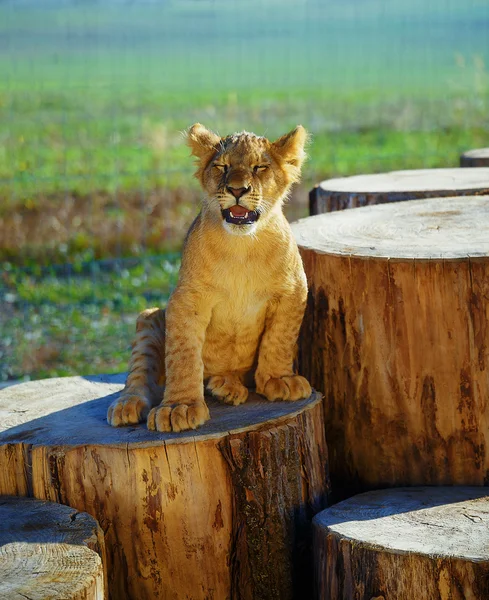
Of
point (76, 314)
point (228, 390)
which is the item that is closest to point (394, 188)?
point (228, 390)

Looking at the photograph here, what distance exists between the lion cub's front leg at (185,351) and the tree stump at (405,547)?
0.72 meters

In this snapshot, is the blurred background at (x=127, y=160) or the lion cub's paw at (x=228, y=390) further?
the blurred background at (x=127, y=160)

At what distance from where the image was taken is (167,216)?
10461 mm

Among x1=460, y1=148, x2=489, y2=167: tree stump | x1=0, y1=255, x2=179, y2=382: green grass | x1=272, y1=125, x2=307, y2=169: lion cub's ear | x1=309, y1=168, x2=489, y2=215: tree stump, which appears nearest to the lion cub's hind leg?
x1=272, y1=125, x2=307, y2=169: lion cub's ear

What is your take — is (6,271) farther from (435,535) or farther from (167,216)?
(435,535)

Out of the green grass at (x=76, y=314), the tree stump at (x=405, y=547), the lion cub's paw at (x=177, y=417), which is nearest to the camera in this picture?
the tree stump at (x=405, y=547)

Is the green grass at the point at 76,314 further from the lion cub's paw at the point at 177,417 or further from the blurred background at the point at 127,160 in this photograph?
the lion cub's paw at the point at 177,417

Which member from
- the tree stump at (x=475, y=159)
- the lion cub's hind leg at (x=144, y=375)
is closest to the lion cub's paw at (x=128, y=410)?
the lion cub's hind leg at (x=144, y=375)

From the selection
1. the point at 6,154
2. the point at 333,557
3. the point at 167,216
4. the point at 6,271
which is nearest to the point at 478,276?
the point at 333,557

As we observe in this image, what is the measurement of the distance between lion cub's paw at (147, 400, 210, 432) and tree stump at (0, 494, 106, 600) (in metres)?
0.47

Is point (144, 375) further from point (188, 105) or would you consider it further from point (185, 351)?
point (188, 105)

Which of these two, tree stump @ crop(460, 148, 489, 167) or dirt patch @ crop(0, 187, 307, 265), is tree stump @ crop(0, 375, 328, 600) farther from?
dirt patch @ crop(0, 187, 307, 265)

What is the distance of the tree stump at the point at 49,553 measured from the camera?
297cm

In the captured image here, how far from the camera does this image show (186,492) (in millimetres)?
3658
